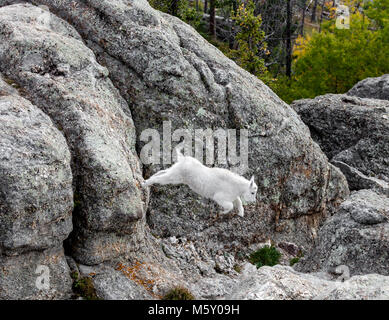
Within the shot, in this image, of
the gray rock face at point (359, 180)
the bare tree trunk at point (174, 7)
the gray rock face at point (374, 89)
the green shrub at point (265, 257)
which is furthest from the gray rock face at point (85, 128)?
the bare tree trunk at point (174, 7)

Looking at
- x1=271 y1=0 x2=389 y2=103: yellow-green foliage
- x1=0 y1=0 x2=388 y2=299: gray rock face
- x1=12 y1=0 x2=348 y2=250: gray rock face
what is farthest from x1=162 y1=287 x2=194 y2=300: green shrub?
x1=271 y1=0 x2=389 y2=103: yellow-green foliage

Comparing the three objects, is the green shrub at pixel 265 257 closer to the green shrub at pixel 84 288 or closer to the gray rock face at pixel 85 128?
the gray rock face at pixel 85 128

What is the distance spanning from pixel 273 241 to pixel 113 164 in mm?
8167

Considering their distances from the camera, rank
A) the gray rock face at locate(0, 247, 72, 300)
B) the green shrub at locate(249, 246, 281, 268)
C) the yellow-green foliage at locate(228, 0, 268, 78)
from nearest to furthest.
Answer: the gray rock face at locate(0, 247, 72, 300), the green shrub at locate(249, 246, 281, 268), the yellow-green foliage at locate(228, 0, 268, 78)

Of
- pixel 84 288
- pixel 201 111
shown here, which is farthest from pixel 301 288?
pixel 201 111

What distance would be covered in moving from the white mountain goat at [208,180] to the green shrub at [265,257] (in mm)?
6416

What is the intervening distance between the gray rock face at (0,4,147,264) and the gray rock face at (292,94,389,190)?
1197 centimetres

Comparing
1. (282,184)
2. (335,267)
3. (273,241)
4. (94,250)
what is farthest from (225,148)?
(94,250)

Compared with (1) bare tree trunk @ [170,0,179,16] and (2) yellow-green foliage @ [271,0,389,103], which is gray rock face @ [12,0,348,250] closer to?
(1) bare tree trunk @ [170,0,179,16]

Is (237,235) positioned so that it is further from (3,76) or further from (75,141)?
(3,76)

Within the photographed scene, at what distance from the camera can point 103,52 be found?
51.2 ft

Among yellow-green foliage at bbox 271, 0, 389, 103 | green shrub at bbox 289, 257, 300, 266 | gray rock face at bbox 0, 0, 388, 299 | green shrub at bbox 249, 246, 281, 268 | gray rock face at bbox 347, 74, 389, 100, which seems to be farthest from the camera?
yellow-green foliage at bbox 271, 0, 389, 103

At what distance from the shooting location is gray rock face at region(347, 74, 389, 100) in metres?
28.7
